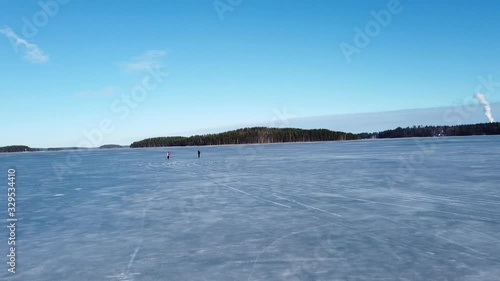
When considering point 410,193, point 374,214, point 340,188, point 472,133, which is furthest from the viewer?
point 472,133

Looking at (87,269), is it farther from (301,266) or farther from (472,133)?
(472,133)

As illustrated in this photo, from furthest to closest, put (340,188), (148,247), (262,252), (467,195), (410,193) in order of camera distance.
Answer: (340,188) < (410,193) < (467,195) < (148,247) < (262,252)

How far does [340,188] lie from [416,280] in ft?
29.9

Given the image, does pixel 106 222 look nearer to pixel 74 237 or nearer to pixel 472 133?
pixel 74 237

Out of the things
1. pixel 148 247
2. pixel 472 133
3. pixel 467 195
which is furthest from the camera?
pixel 472 133

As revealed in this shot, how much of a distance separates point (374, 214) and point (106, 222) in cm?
681

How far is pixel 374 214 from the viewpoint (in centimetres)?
923

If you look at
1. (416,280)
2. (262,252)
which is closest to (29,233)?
(262,252)

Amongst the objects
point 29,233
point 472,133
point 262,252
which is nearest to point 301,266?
point 262,252

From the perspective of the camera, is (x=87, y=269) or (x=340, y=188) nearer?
(x=87, y=269)

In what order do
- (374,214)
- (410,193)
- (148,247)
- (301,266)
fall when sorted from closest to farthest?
1. (301,266)
2. (148,247)
3. (374,214)
4. (410,193)

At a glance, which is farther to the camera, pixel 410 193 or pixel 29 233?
pixel 410 193

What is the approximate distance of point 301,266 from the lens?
18.4ft

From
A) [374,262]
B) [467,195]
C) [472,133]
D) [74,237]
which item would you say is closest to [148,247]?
[74,237]
